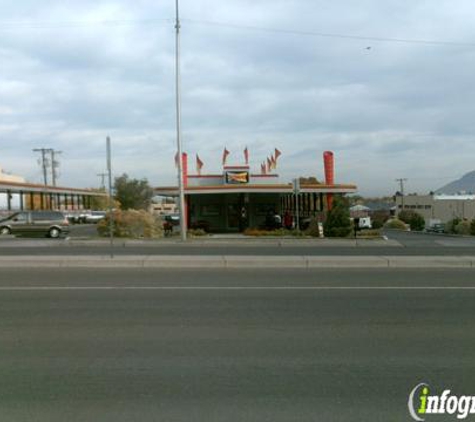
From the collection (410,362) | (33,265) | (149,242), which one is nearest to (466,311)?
(410,362)

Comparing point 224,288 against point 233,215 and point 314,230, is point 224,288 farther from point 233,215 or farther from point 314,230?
point 233,215

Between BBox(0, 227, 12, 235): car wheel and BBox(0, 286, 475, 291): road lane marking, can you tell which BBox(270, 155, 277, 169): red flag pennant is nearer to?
BBox(0, 227, 12, 235): car wheel

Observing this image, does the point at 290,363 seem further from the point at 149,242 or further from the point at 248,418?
the point at 149,242

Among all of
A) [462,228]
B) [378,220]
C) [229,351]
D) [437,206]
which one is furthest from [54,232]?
[437,206]

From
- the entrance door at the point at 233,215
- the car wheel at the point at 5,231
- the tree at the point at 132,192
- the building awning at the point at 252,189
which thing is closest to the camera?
the car wheel at the point at 5,231

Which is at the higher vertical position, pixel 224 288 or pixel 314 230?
pixel 314 230

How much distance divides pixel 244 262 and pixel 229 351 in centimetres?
1001

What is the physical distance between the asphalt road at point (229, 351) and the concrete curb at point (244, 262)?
432cm

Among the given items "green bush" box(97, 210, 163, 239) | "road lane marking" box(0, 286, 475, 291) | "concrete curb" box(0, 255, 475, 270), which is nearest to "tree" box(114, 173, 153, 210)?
"green bush" box(97, 210, 163, 239)

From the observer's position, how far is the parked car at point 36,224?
3362cm

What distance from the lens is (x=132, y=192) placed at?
90.1 m

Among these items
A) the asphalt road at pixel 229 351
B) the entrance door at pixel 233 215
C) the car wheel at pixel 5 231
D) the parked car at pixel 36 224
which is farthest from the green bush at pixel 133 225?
the asphalt road at pixel 229 351

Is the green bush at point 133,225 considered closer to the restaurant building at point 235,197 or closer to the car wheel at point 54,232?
the car wheel at point 54,232

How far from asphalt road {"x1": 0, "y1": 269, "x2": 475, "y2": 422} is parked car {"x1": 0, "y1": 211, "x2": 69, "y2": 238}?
22.5 m
